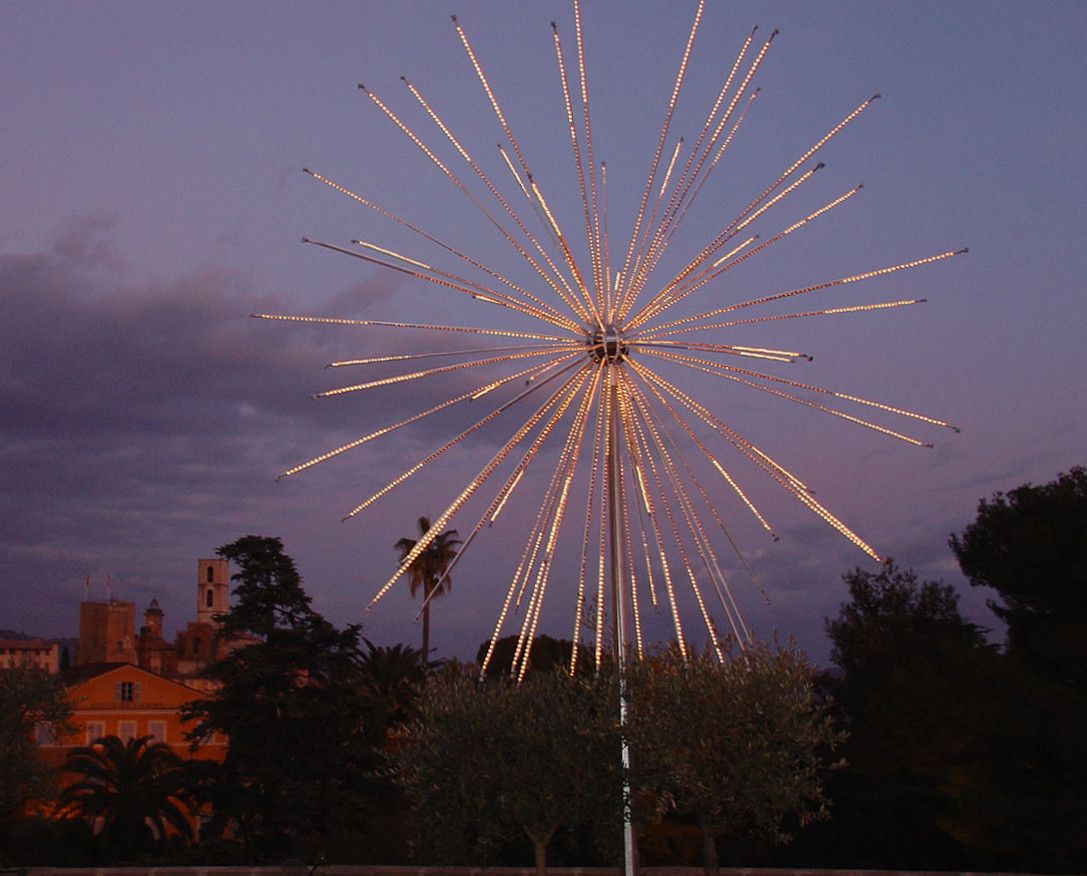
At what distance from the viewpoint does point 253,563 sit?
54406mm

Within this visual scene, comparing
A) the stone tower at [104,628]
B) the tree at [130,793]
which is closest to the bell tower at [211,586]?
the stone tower at [104,628]

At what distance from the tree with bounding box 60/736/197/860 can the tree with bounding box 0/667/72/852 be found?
307 cm

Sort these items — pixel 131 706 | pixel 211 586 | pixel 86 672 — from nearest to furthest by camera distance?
pixel 131 706 < pixel 86 672 < pixel 211 586

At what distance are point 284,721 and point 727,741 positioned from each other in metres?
31.0

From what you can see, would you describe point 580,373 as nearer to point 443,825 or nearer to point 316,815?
point 443,825

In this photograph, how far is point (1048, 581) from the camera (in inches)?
1740

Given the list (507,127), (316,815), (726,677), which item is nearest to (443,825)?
(726,677)

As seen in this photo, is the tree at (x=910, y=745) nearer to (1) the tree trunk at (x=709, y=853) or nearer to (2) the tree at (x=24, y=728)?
(1) the tree trunk at (x=709, y=853)

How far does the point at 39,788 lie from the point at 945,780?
107ft

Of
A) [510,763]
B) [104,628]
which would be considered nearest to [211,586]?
[104,628]

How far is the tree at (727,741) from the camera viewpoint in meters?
24.8

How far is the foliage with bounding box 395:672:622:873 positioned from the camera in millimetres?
26750

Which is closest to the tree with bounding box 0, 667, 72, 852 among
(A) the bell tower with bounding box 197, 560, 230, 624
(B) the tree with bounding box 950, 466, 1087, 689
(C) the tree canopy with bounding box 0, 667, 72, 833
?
(C) the tree canopy with bounding box 0, 667, 72, 833

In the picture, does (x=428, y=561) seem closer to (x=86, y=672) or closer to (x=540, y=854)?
(x=86, y=672)
